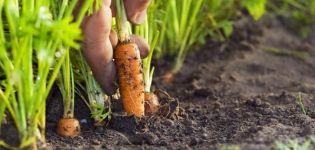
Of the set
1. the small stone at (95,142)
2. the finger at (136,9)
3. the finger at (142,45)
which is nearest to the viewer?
the small stone at (95,142)

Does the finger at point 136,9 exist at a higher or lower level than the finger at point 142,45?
higher

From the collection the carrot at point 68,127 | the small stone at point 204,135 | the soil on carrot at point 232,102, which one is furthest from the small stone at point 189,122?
the carrot at point 68,127

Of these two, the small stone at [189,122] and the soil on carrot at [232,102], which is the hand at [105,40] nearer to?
the soil on carrot at [232,102]

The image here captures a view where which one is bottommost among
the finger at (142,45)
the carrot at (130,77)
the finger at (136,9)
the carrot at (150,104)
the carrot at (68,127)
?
the carrot at (68,127)

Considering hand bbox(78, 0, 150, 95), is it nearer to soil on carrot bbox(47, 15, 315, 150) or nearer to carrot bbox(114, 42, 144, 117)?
carrot bbox(114, 42, 144, 117)

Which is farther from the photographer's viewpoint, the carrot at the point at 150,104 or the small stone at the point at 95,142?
the carrot at the point at 150,104

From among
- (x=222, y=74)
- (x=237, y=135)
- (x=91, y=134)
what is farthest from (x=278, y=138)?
(x=222, y=74)
